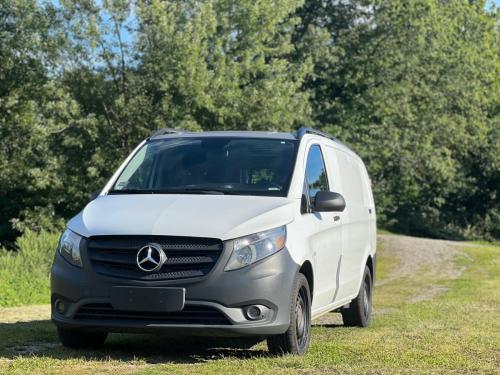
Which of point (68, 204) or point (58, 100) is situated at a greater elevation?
point (58, 100)

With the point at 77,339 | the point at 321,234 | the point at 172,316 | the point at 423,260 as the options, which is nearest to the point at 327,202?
the point at 321,234

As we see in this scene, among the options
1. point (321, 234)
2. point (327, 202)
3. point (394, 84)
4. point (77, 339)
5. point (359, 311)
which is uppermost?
point (394, 84)

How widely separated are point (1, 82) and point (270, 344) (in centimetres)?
2426

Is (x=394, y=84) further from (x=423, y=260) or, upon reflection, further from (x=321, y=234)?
(x=321, y=234)

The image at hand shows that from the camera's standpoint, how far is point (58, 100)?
1142 inches

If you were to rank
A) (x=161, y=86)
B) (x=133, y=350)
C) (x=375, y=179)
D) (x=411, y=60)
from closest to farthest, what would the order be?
(x=133, y=350) → (x=161, y=86) → (x=411, y=60) → (x=375, y=179)

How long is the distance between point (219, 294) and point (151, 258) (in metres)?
0.60

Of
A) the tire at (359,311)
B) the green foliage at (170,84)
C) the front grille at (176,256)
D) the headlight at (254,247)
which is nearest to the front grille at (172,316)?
the front grille at (176,256)

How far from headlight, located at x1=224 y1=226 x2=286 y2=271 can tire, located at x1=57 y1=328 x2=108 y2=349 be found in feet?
5.52

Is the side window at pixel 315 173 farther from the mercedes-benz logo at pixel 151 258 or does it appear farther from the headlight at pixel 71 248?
the headlight at pixel 71 248

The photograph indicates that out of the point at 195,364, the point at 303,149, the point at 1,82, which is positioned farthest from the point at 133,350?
the point at 1,82

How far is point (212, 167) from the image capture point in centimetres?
863

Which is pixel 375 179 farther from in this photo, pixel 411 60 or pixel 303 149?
pixel 303 149

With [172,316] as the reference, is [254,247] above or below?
above
